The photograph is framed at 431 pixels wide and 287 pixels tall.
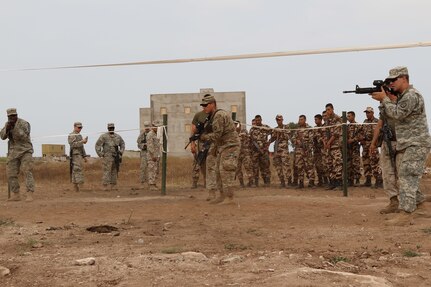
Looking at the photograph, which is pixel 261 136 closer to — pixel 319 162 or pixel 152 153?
pixel 319 162

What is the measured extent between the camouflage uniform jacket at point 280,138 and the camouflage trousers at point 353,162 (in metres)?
1.58

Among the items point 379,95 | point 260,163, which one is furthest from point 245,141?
point 379,95

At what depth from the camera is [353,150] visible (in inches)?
496

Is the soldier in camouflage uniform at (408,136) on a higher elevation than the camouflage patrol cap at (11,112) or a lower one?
lower

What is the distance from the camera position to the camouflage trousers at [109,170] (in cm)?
1426

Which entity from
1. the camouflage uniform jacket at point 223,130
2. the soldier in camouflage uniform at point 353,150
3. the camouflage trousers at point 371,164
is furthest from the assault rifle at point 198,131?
the camouflage trousers at point 371,164

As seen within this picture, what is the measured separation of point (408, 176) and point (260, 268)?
3032 millimetres

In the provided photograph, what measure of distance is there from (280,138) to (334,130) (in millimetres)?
1596

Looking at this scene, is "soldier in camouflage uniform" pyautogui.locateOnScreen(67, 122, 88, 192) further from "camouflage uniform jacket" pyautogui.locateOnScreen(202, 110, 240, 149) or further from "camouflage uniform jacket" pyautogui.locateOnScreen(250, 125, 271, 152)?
"camouflage uniform jacket" pyautogui.locateOnScreen(202, 110, 240, 149)

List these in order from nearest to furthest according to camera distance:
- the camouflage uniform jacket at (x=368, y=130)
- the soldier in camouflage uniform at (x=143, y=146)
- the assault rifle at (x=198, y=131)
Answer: the assault rifle at (x=198, y=131)
the camouflage uniform jacket at (x=368, y=130)
the soldier in camouflage uniform at (x=143, y=146)

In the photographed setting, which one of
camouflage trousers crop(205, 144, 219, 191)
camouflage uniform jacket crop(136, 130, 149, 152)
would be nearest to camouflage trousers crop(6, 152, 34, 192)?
camouflage trousers crop(205, 144, 219, 191)

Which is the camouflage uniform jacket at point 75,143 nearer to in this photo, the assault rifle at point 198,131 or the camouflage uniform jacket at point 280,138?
the camouflage uniform jacket at point 280,138

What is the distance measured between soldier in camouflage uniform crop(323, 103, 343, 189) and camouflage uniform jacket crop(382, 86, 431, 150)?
5423mm

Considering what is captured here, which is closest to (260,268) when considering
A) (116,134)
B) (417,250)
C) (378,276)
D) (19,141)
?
(378,276)
